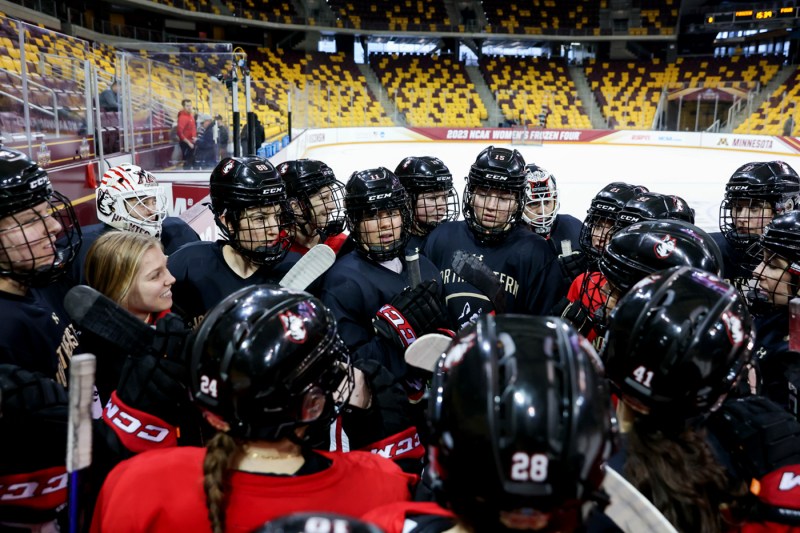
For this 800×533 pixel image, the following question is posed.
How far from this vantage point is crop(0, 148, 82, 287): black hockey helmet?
1.88 meters

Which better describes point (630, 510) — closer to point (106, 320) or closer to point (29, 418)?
point (106, 320)

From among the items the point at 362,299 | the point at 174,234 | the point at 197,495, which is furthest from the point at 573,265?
the point at 197,495

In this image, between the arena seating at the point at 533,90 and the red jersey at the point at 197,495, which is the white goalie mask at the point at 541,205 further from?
the arena seating at the point at 533,90

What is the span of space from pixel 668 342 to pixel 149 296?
1.63m

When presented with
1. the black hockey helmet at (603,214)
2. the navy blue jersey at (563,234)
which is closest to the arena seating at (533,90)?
the navy blue jersey at (563,234)

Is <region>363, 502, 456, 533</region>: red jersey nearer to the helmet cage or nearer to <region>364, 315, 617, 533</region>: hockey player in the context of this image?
<region>364, 315, 617, 533</region>: hockey player

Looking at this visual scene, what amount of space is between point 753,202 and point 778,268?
1471mm

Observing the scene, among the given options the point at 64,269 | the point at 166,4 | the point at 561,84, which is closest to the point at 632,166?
the point at 561,84

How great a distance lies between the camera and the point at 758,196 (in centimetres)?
345

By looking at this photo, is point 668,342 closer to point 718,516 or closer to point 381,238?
point 718,516

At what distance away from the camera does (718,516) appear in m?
1.16

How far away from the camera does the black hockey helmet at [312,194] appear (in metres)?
3.59

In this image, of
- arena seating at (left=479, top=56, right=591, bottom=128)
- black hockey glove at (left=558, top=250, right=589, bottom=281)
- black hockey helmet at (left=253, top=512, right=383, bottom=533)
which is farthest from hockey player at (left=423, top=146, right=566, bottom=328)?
arena seating at (left=479, top=56, right=591, bottom=128)

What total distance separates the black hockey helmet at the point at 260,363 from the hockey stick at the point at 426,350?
195mm
